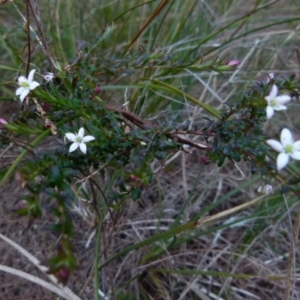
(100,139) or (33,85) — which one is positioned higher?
(33,85)

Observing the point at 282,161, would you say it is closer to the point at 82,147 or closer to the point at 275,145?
the point at 275,145

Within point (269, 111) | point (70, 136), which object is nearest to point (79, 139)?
point (70, 136)

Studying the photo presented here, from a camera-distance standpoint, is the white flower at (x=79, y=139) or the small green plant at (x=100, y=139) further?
the white flower at (x=79, y=139)

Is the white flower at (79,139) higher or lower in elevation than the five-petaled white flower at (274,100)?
lower

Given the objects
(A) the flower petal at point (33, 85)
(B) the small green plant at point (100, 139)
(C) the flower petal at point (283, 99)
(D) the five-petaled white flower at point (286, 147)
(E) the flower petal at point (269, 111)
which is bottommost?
(B) the small green plant at point (100, 139)

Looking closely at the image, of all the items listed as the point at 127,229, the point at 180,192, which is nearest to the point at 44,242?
the point at 127,229

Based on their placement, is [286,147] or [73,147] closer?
[286,147]

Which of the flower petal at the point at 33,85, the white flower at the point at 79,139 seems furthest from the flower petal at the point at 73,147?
the flower petal at the point at 33,85

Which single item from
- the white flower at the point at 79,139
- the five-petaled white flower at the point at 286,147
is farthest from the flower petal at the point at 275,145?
the white flower at the point at 79,139

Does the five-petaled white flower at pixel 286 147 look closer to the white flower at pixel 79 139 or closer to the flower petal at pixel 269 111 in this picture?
the flower petal at pixel 269 111

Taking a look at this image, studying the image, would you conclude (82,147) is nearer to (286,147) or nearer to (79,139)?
(79,139)

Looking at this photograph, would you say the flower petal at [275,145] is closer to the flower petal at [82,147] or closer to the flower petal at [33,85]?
the flower petal at [82,147]

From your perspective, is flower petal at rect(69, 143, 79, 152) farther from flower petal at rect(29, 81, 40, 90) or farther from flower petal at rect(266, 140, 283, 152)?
flower petal at rect(266, 140, 283, 152)

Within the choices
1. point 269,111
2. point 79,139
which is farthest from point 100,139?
point 269,111
